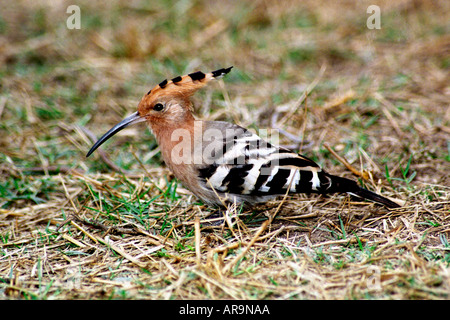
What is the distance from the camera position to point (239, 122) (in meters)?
3.71

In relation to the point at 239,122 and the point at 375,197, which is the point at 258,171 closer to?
the point at 375,197

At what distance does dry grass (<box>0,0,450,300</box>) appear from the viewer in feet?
7.39

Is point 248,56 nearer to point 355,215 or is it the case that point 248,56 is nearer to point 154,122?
point 154,122

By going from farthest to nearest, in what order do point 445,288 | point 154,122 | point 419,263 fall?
point 154,122 → point 419,263 → point 445,288

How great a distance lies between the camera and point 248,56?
190 inches

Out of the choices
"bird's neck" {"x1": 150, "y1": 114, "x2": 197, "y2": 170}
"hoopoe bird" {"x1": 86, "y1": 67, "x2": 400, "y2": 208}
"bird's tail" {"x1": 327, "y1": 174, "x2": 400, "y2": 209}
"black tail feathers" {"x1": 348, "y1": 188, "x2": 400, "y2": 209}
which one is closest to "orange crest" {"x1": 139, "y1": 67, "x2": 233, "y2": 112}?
"hoopoe bird" {"x1": 86, "y1": 67, "x2": 400, "y2": 208}

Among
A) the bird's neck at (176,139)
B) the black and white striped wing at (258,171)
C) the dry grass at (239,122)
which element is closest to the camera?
the dry grass at (239,122)

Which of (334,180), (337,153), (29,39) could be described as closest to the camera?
(334,180)

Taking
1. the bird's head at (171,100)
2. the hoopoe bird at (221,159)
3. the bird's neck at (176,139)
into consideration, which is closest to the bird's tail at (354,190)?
the hoopoe bird at (221,159)

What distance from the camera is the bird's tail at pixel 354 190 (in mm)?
2629

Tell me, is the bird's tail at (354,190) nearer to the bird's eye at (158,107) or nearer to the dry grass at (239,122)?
the dry grass at (239,122)

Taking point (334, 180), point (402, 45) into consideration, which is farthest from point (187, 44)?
point (334, 180)
